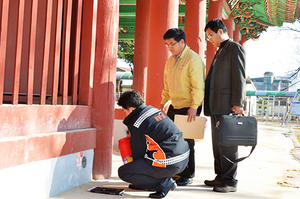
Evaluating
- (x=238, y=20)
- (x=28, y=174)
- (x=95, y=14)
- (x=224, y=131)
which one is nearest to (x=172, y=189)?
(x=224, y=131)

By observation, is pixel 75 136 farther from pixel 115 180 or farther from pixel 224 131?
pixel 224 131

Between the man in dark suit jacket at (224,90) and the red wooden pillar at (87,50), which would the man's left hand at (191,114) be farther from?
the red wooden pillar at (87,50)

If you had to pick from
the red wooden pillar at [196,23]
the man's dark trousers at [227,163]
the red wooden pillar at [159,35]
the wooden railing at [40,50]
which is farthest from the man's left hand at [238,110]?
the red wooden pillar at [196,23]

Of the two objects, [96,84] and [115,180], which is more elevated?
[96,84]

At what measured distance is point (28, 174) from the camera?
2459mm

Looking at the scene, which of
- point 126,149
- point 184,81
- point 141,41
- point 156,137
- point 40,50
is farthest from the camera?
point 141,41

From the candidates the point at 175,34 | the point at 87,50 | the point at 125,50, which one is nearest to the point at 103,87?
the point at 87,50

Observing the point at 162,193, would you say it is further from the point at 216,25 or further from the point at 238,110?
the point at 216,25

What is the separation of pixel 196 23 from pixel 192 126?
399cm

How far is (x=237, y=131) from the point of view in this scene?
3092 millimetres

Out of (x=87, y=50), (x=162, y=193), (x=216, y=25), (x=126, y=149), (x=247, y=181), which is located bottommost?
(x=247, y=181)

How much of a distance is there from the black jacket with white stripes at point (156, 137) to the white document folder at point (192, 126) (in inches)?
15.3

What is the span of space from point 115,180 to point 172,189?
2.70 feet

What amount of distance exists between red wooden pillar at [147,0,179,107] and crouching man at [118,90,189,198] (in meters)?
2.18
